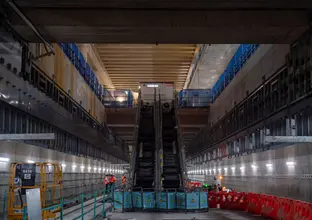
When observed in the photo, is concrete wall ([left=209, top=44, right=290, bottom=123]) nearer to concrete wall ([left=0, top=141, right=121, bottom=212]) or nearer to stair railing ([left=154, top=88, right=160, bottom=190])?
stair railing ([left=154, top=88, right=160, bottom=190])

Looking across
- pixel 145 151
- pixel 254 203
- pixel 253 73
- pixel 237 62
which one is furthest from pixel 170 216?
pixel 237 62

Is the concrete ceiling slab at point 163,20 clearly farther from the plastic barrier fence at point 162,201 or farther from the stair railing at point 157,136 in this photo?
the stair railing at point 157,136

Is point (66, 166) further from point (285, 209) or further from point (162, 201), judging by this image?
point (285, 209)

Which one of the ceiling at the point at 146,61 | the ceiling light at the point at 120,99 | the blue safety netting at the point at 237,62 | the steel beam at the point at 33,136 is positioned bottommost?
the steel beam at the point at 33,136

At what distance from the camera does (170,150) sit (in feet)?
80.1

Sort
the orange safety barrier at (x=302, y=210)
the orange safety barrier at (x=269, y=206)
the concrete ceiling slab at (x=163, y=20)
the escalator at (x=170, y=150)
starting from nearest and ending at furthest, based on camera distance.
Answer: the orange safety barrier at (x=302, y=210)
the concrete ceiling slab at (x=163, y=20)
the orange safety barrier at (x=269, y=206)
the escalator at (x=170, y=150)

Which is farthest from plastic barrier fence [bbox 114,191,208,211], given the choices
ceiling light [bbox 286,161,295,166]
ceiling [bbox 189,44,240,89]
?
ceiling [bbox 189,44,240,89]

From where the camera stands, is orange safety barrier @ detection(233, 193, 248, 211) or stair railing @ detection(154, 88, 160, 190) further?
orange safety barrier @ detection(233, 193, 248, 211)

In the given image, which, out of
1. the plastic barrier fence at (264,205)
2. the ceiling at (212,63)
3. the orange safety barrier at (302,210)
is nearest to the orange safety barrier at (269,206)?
the plastic barrier fence at (264,205)

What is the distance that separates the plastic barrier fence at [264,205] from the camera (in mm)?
13784

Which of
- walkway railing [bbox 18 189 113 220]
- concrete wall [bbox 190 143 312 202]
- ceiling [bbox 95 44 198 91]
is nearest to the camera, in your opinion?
walkway railing [bbox 18 189 113 220]

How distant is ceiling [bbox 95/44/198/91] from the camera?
35594 mm

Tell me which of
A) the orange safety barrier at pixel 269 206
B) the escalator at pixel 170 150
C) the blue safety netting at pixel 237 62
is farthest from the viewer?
the blue safety netting at pixel 237 62

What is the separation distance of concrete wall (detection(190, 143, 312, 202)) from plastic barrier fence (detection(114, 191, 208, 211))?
3.32m
